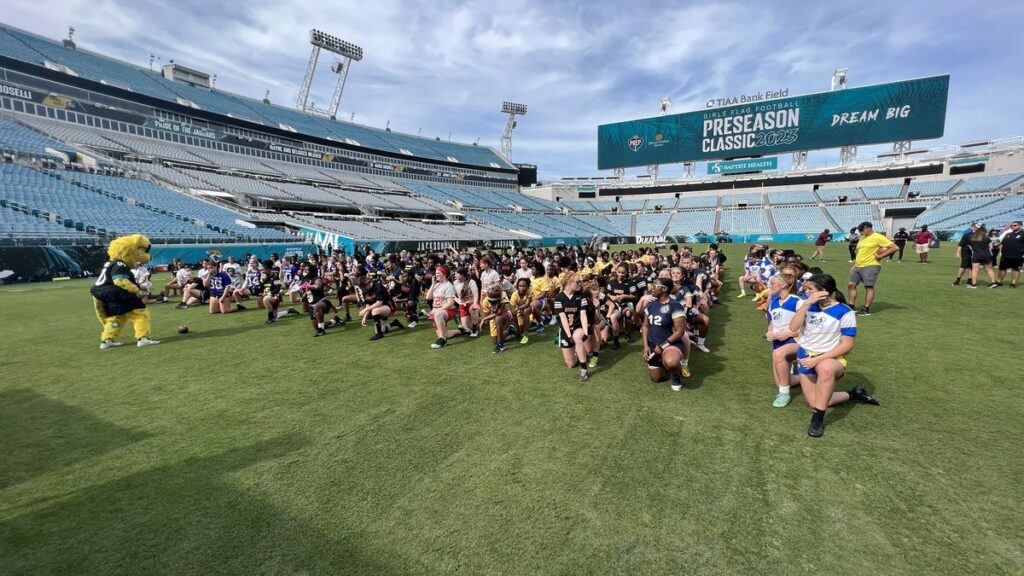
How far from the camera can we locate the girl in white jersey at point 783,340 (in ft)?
16.6

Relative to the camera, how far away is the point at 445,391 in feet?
19.1

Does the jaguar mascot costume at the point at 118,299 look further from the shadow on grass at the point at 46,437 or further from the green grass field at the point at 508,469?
the shadow on grass at the point at 46,437

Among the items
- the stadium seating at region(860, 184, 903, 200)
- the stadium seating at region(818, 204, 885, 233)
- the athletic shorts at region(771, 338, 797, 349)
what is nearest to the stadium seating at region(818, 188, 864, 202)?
the stadium seating at region(860, 184, 903, 200)

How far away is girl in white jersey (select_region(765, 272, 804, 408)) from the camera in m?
5.07

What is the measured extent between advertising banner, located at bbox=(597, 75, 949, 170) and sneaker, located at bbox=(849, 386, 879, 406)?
56.6 m

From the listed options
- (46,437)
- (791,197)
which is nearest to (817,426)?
(46,437)

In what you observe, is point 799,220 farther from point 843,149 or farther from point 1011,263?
point 1011,263

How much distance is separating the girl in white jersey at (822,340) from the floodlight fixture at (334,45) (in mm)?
71358

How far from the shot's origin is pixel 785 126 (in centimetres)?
5009

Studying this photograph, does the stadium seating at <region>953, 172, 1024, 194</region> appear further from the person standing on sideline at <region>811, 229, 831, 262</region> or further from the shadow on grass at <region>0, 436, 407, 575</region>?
the shadow on grass at <region>0, 436, 407, 575</region>

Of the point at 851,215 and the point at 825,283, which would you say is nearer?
the point at 825,283

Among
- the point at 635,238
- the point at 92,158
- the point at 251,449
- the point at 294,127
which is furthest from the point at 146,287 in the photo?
the point at 635,238

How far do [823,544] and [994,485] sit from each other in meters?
1.90

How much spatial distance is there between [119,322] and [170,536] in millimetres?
7898
